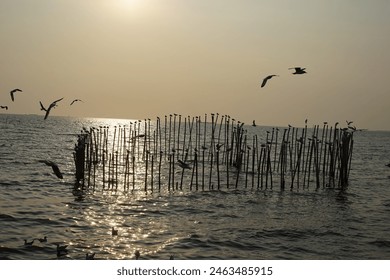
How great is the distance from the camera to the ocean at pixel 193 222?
1241 cm

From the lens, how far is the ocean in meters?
12.4

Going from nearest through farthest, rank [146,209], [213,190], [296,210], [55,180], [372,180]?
1. [146,209]
2. [296,210]
3. [213,190]
4. [55,180]
5. [372,180]

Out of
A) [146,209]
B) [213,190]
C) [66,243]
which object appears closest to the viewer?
[66,243]

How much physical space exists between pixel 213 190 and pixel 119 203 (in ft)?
18.0

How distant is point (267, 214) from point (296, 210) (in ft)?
5.37

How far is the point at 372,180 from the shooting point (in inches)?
1252

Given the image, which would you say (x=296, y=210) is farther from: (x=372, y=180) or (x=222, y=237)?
(x=372, y=180)

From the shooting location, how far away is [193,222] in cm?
1577

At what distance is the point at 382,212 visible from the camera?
1969 cm

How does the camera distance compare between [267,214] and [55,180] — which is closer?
[267,214]
